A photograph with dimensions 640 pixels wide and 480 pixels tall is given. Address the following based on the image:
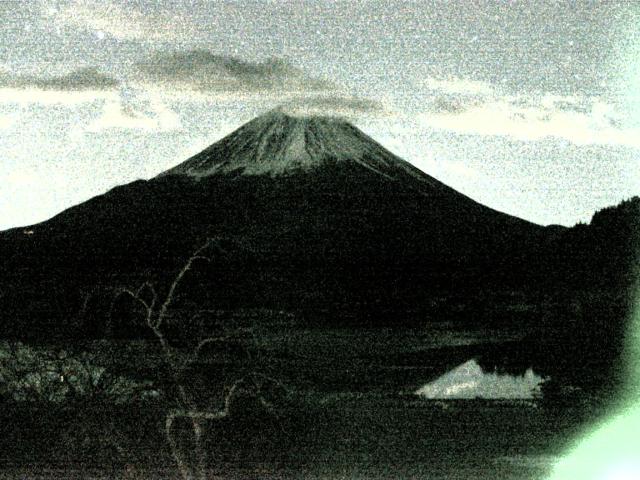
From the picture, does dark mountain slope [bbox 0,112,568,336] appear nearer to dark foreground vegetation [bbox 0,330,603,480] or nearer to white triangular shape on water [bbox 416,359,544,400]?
white triangular shape on water [bbox 416,359,544,400]

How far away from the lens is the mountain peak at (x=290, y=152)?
561 ft

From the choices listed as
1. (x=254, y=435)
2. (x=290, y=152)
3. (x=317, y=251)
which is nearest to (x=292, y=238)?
(x=317, y=251)

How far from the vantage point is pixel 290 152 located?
183 m

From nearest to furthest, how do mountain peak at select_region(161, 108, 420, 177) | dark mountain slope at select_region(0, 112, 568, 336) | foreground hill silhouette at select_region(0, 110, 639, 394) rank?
foreground hill silhouette at select_region(0, 110, 639, 394), dark mountain slope at select_region(0, 112, 568, 336), mountain peak at select_region(161, 108, 420, 177)

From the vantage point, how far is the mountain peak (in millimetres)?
171000

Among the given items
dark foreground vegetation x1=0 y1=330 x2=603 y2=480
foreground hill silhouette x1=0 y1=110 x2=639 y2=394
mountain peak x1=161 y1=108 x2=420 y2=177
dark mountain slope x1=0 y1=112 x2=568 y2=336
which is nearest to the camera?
dark foreground vegetation x1=0 y1=330 x2=603 y2=480

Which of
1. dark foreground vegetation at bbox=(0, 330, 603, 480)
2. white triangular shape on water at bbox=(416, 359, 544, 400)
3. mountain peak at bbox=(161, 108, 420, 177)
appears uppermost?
mountain peak at bbox=(161, 108, 420, 177)

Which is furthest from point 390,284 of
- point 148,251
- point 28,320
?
point 28,320

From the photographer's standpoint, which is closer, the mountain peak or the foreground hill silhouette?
the foreground hill silhouette

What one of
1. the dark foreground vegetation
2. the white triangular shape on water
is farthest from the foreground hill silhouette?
the white triangular shape on water

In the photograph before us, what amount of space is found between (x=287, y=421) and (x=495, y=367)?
17.7 metres

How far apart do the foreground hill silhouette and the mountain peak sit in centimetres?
41

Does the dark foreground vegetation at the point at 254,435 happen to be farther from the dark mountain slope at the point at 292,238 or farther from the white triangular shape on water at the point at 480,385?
the dark mountain slope at the point at 292,238

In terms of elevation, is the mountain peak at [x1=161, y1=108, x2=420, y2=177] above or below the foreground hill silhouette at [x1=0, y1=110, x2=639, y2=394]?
above
